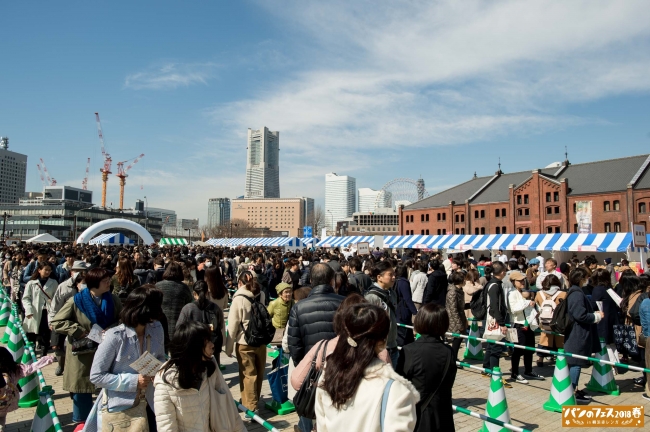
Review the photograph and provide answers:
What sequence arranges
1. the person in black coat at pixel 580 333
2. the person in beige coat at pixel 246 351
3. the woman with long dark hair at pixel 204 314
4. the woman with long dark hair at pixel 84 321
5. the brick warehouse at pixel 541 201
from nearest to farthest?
the woman with long dark hair at pixel 84 321 → the woman with long dark hair at pixel 204 314 → the person in beige coat at pixel 246 351 → the person in black coat at pixel 580 333 → the brick warehouse at pixel 541 201

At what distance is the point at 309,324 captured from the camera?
185 inches

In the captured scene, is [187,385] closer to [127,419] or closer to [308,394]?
[308,394]

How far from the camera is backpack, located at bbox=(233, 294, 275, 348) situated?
623 cm

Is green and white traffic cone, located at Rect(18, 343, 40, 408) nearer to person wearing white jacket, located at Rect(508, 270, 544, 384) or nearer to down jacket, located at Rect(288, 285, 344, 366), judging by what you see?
down jacket, located at Rect(288, 285, 344, 366)

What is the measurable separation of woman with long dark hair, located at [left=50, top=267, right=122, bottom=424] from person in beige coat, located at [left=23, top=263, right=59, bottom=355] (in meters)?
5.16

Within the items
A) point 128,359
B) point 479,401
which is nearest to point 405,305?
point 479,401

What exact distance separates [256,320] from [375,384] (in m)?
4.03

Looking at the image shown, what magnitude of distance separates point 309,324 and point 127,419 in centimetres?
185

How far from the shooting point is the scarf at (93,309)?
199 inches

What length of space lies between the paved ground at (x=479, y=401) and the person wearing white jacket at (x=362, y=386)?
401 cm

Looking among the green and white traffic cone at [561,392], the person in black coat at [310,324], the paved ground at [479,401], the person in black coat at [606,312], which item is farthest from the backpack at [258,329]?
the person in black coat at [606,312]

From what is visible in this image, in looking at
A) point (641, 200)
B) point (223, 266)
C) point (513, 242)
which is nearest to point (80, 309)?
point (223, 266)

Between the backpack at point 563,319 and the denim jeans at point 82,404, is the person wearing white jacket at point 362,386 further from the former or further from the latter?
the backpack at point 563,319

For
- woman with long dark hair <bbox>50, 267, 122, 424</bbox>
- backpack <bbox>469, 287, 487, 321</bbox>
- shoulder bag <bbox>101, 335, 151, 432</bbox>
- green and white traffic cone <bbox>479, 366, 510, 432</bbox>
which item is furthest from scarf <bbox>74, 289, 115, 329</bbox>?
backpack <bbox>469, 287, 487, 321</bbox>
